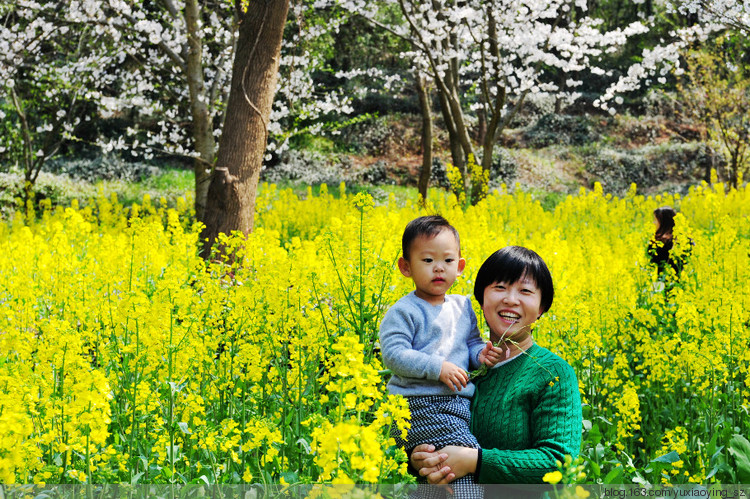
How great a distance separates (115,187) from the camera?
1648cm

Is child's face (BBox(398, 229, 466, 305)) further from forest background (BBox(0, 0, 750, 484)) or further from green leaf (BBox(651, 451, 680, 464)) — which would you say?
green leaf (BBox(651, 451, 680, 464))

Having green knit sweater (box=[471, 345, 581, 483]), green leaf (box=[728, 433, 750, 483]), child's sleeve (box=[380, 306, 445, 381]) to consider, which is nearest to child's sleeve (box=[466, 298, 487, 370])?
green knit sweater (box=[471, 345, 581, 483])

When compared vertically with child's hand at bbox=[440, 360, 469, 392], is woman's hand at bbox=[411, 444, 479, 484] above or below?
below

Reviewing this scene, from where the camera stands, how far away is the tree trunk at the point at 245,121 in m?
5.74

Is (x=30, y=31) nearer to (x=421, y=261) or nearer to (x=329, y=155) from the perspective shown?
(x=421, y=261)

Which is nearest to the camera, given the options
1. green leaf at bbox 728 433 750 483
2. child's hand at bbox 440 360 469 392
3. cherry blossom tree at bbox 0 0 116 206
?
child's hand at bbox 440 360 469 392

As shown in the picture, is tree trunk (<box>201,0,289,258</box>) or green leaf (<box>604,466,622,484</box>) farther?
tree trunk (<box>201,0,289,258</box>)

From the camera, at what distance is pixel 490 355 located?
2195mm

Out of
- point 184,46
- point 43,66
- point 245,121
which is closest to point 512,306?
point 245,121

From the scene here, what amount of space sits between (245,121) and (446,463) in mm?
4346

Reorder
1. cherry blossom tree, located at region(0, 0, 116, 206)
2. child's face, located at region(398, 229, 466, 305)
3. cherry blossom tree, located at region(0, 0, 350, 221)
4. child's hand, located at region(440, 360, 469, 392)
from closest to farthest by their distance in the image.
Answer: child's hand, located at region(440, 360, 469, 392) → child's face, located at region(398, 229, 466, 305) → cherry blossom tree, located at region(0, 0, 350, 221) → cherry blossom tree, located at region(0, 0, 116, 206)

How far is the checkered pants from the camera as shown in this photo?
2102 mm

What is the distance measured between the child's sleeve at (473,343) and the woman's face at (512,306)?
0.09 metres

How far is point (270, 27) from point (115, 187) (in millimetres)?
11961
